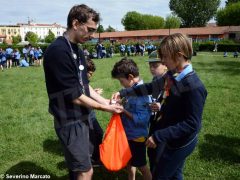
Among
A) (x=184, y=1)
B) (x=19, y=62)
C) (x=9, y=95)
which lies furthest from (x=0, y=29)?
(x=9, y=95)

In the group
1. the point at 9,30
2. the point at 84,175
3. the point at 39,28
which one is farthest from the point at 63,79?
the point at 39,28

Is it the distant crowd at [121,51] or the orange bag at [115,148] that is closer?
the orange bag at [115,148]

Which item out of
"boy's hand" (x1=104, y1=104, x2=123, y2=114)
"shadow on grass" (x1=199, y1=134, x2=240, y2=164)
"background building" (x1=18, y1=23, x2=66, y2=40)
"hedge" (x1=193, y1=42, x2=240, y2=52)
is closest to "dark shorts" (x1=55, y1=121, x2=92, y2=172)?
"boy's hand" (x1=104, y1=104, x2=123, y2=114)

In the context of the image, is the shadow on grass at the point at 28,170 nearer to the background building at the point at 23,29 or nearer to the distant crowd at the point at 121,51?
the distant crowd at the point at 121,51

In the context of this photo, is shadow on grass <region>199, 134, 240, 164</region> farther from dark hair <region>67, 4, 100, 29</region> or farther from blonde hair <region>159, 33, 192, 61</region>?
dark hair <region>67, 4, 100, 29</region>

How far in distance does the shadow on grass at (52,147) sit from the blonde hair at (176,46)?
3.28 meters

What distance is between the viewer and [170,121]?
2789 mm

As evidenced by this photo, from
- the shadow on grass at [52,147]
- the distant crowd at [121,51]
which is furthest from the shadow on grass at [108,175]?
the distant crowd at [121,51]

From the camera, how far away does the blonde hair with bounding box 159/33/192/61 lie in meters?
2.65

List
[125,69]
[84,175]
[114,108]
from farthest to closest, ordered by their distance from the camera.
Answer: [125,69] → [114,108] → [84,175]

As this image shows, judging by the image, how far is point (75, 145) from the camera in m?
3.04

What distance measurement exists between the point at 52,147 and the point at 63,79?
3142mm

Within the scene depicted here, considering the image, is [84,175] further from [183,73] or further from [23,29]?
[23,29]

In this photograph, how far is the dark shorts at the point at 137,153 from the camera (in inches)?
147
